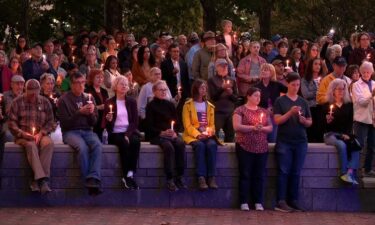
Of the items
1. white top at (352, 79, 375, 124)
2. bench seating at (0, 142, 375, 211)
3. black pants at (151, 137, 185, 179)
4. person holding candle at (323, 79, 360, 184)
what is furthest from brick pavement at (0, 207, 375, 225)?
white top at (352, 79, 375, 124)

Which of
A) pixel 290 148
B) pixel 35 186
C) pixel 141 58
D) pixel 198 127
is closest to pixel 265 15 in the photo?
pixel 141 58

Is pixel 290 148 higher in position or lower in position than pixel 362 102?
lower

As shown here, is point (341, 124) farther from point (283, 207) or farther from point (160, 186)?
point (160, 186)

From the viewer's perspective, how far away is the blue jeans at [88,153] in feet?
45.8

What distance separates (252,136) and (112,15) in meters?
16.7

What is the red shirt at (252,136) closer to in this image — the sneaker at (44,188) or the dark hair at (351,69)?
the sneaker at (44,188)

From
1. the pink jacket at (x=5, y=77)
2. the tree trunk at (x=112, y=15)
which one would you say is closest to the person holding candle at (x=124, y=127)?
the pink jacket at (x=5, y=77)

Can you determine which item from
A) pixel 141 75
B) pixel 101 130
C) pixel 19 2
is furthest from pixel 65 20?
pixel 101 130

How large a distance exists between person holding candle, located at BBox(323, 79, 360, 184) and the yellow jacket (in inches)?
68.9

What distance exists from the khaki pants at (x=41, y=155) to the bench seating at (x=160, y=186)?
28 centimetres

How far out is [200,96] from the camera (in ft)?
47.9

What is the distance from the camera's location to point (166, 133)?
1423 centimetres

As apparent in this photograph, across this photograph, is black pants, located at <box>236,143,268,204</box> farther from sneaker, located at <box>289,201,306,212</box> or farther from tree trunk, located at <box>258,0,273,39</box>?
tree trunk, located at <box>258,0,273,39</box>

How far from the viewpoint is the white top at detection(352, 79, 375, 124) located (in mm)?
15086
